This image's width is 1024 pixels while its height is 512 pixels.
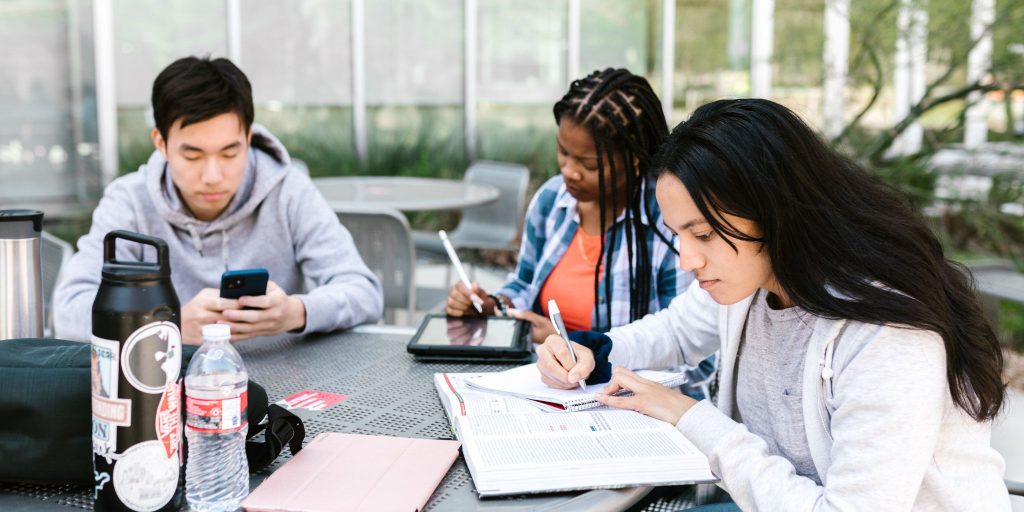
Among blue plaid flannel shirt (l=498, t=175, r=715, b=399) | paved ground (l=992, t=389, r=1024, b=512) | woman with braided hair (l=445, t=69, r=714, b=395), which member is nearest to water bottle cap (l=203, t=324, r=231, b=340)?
woman with braided hair (l=445, t=69, r=714, b=395)

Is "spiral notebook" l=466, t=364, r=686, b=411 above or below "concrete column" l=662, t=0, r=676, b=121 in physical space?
below

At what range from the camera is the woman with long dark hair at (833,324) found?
51.0 inches

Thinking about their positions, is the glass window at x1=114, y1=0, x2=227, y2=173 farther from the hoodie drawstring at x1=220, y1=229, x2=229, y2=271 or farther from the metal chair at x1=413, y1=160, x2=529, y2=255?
the hoodie drawstring at x1=220, y1=229, x2=229, y2=271

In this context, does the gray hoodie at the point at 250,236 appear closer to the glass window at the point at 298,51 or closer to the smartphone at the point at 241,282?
the smartphone at the point at 241,282

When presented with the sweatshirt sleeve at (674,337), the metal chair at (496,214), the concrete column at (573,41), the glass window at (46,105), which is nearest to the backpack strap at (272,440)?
the sweatshirt sleeve at (674,337)

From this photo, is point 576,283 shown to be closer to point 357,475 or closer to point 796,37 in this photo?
point 357,475

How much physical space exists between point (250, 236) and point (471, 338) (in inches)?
31.4

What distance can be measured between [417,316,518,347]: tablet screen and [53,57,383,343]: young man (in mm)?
245

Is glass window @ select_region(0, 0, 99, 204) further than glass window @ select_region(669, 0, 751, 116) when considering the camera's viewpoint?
No

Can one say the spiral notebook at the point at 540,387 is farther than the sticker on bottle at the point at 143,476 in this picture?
Yes

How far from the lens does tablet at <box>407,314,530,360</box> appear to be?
1.92 m

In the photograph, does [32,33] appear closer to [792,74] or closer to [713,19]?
[713,19]

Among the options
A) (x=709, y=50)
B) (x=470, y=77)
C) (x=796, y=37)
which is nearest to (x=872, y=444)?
(x=470, y=77)

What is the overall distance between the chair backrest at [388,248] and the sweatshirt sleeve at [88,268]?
41.5 inches
